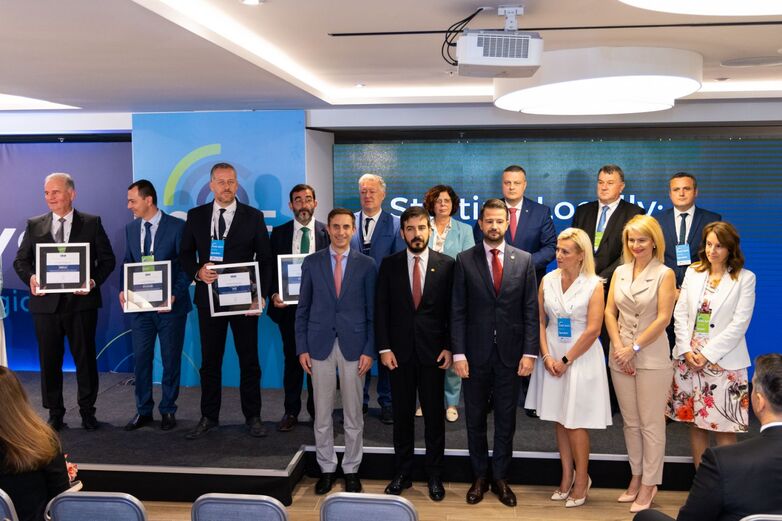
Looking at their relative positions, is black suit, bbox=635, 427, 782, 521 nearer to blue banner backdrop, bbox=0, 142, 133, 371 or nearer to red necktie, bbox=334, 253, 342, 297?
red necktie, bbox=334, 253, 342, 297

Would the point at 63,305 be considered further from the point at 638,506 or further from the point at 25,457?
the point at 638,506

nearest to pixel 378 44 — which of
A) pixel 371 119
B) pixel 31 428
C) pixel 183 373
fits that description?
pixel 371 119

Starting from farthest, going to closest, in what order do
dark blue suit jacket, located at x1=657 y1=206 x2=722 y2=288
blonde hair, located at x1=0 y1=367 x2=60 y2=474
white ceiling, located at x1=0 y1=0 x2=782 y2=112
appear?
dark blue suit jacket, located at x1=657 y1=206 x2=722 y2=288 < white ceiling, located at x1=0 y1=0 x2=782 y2=112 < blonde hair, located at x1=0 y1=367 x2=60 y2=474

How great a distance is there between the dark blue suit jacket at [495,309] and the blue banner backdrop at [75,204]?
4.46 meters

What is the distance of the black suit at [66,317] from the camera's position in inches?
223

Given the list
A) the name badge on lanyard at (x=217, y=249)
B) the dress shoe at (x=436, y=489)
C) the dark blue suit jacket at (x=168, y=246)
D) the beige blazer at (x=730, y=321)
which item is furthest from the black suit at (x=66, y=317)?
the beige blazer at (x=730, y=321)

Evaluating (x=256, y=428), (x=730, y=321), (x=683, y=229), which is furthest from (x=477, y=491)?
(x=683, y=229)

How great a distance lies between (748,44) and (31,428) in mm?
4736

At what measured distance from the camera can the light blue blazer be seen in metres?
5.66

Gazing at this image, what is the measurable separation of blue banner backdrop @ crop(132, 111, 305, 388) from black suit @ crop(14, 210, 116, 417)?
4.33 ft

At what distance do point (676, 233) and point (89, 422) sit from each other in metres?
4.80

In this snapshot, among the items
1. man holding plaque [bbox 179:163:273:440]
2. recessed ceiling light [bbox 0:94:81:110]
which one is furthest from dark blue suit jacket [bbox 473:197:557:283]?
recessed ceiling light [bbox 0:94:81:110]

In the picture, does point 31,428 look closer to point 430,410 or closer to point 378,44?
point 430,410

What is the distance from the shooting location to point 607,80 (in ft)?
16.3
